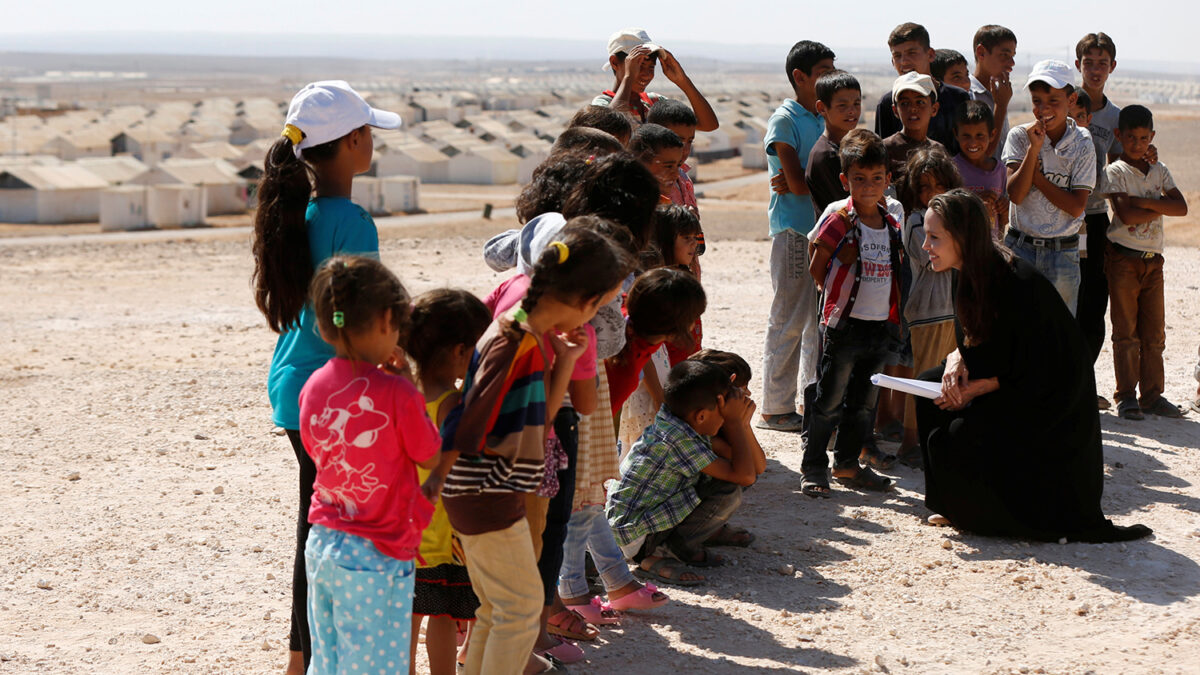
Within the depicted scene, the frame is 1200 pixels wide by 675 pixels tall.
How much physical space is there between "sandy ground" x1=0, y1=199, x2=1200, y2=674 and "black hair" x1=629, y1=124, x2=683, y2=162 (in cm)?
160

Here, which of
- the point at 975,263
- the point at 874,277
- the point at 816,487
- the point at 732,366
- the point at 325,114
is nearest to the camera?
the point at 325,114

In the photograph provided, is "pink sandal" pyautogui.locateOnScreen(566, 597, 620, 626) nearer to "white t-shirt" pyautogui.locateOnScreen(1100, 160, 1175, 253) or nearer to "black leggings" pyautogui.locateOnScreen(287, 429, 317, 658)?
"black leggings" pyautogui.locateOnScreen(287, 429, 317, 658)

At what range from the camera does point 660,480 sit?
4508 mm

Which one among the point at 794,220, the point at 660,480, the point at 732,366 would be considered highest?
the point at 794,220

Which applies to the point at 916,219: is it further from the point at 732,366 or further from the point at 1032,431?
the point at 732,366

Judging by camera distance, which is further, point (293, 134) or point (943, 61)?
point (943, 61)

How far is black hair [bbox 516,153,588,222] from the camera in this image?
3.94 meters

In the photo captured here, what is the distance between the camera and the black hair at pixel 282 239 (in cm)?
331

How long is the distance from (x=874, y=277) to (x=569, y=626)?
219 centimetres

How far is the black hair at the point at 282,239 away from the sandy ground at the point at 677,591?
1302 mm

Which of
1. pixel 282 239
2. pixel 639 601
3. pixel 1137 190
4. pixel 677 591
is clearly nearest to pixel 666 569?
pixel 677 591

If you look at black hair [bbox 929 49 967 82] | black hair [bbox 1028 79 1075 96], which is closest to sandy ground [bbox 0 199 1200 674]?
black hair [bbox 1028 79 1075 96]

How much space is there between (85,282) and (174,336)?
5.93 m

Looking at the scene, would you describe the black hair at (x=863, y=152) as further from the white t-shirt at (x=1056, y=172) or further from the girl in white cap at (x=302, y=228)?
the girl in white cap at (x=302, y=228)
